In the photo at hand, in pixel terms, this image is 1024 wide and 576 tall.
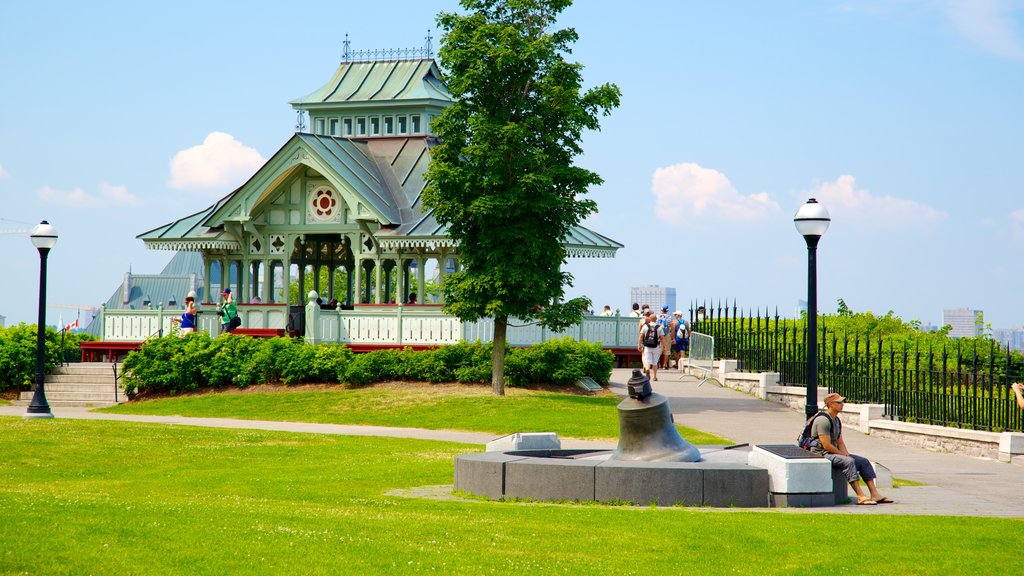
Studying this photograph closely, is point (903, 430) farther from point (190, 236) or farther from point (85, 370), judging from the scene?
point (190, 236)

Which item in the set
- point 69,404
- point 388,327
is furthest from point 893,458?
point 69,404

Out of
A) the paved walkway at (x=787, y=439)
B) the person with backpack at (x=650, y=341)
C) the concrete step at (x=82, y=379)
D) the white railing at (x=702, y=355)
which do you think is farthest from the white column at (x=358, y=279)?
the white railing at (x=702, y=355)

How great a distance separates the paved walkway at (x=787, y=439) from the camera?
46.2 feet

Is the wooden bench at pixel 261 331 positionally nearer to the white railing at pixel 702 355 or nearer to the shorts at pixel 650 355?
the shorts at pixel 650 355

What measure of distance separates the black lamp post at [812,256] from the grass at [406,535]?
4.62 metres

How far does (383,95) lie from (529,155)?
48.9ft

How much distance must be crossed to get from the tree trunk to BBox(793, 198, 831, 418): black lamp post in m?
12.1

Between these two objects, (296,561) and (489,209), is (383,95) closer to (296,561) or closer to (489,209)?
(489,209)

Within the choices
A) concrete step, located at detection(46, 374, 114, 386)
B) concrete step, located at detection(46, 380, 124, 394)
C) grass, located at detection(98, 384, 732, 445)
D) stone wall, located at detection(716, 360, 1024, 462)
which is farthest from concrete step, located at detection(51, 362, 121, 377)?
stone wall, located at detection(716, 360, 1024, 462)

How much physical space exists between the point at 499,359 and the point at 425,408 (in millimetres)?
2616

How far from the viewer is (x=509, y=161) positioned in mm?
28344

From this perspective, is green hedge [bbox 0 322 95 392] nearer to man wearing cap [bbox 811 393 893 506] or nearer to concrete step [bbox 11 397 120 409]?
concrete step [bbox 11 397 120 409]

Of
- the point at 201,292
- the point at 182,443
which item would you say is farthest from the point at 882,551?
the point at 201,292

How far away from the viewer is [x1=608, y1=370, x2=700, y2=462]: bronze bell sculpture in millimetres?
14125
